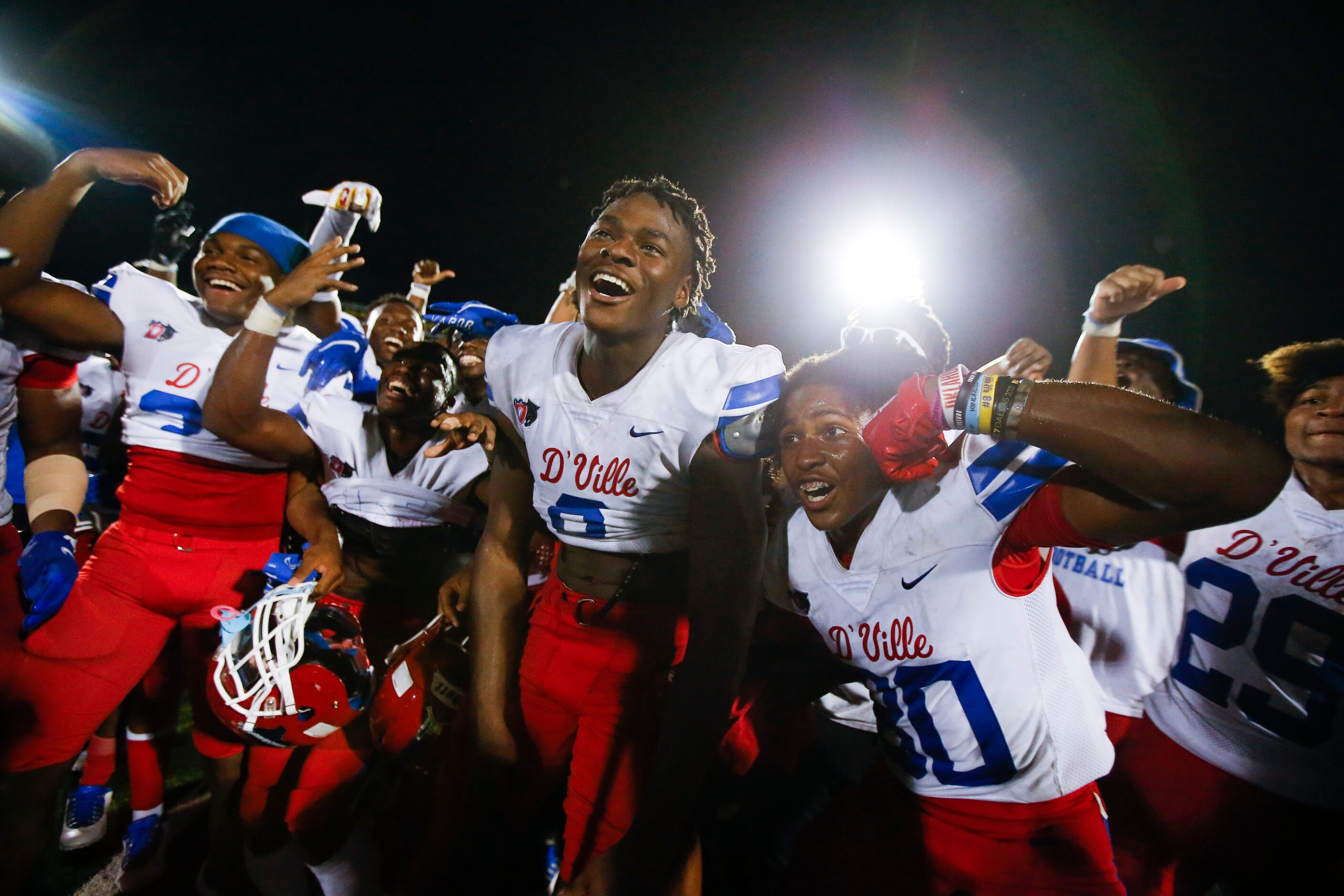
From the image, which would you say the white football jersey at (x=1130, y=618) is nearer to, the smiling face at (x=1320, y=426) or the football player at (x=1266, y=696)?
the football player at (x=1266, y=696)

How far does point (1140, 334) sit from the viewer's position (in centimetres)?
1359

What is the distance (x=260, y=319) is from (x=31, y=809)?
7.30ft

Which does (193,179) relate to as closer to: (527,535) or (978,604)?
(527,535)

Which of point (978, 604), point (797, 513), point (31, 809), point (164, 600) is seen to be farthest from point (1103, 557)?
point (31, 809)

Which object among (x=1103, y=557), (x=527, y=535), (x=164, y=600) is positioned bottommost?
(x=164, y=600)

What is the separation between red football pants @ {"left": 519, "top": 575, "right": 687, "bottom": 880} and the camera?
1938 mm

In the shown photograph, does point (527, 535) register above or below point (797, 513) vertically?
below

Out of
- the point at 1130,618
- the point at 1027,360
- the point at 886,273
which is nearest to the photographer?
the point at 1130,618

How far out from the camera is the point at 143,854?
2.91 meters

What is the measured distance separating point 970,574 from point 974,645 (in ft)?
0.70

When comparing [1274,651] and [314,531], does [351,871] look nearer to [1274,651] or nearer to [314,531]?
[314,531]

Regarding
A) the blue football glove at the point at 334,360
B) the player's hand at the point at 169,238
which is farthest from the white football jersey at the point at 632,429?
the player's hand at the point at 169,238

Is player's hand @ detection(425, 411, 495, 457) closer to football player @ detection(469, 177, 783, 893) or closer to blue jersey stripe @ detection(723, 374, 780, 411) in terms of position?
football player @ detection(469, 177, 783, 893)

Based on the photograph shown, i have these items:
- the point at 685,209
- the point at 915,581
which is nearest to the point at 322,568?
the point at 685,209
